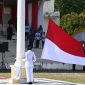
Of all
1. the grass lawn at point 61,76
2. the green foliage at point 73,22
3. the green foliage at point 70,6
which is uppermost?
the green foliage at point 70,6

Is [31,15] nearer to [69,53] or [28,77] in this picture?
[69,53]

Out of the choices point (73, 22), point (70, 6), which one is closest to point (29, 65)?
point (73, 22)

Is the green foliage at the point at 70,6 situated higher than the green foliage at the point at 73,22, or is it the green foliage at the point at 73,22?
the green foliage at the point at 70,6

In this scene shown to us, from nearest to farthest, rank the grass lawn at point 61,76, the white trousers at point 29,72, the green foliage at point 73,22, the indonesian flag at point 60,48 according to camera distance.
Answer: the white trousers at point 29,72 < the grass lawn at point 61,76 < the indonesian flag at point 60,48 < the green foliage at point 73,22

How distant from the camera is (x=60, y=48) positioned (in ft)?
72.6

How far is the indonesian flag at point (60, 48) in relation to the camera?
2162 cm

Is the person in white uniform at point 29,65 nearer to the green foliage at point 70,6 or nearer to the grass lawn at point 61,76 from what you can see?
the grass lawn at point 61,76

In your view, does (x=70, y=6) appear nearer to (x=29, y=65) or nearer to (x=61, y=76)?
(x=61, y=76)

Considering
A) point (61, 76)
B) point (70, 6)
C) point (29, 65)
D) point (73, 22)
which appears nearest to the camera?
point (29, 65)

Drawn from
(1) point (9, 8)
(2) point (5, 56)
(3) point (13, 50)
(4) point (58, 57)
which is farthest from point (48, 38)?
(1) point (9, 8)

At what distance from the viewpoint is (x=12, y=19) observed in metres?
38.1

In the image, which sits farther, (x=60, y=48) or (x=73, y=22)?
(x=73, y=22)

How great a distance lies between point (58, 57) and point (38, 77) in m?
1.41

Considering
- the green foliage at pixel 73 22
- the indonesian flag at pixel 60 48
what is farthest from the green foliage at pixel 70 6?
the indonesian flag at pixel 60 48
